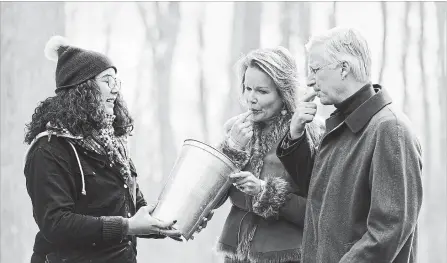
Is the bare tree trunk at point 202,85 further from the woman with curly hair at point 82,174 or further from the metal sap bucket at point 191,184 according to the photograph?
the metal sap bucket at point 191,184

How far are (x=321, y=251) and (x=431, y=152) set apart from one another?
314cm

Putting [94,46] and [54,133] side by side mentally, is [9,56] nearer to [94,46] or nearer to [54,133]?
[94,46]

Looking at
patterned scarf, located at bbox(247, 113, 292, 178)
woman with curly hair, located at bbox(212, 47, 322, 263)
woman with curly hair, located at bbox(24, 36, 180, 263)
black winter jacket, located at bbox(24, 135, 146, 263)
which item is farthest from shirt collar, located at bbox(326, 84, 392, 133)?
black winter jacket, located at bbox(24, 135, 146, 263)

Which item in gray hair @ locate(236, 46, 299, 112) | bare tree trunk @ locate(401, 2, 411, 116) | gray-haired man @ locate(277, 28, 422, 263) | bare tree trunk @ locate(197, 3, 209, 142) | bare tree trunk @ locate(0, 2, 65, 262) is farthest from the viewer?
bare tree trunk @ locate(0, 2, 65, 262)

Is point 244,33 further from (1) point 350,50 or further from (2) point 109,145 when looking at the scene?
(1) point 350,50

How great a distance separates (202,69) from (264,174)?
2.43 metres

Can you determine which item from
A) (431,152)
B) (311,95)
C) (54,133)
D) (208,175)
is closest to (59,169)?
(54,133)

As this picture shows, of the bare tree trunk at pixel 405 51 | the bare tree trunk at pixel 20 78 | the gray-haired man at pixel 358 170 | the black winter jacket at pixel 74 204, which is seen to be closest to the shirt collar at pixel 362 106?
the gray-haired man at pixel 358 170

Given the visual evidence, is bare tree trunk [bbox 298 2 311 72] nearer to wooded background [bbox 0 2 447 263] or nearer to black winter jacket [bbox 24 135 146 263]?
wooded background [bbox 0 2 447 263]

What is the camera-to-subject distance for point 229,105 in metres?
4.82

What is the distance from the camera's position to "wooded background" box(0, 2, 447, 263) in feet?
15.4

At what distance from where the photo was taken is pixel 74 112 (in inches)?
92.7

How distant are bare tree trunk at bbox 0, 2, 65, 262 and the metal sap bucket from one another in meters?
2.96

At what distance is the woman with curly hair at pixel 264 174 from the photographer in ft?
7.72
